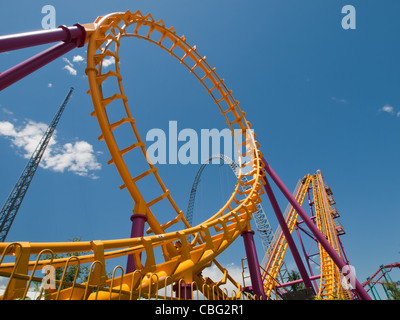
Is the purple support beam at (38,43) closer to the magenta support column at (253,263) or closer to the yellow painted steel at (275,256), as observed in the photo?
the magenta support column at (253,263)

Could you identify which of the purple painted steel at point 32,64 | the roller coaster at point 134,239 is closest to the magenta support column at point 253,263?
the roller coaster at point 134,239

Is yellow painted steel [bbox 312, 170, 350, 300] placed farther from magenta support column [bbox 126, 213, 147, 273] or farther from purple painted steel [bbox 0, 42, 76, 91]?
purple painted steel [bbox 0, 42, 76, 91]

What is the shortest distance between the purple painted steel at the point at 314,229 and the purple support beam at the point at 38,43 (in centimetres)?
740

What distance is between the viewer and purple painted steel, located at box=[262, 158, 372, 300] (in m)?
7.97

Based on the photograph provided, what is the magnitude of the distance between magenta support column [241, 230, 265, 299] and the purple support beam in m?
6.39

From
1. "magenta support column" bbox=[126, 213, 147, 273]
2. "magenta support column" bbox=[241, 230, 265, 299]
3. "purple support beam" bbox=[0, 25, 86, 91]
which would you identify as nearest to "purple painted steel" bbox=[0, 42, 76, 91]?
"purple support beam" bbox=[0, 25, 86, 91]

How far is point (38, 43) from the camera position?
171 inches

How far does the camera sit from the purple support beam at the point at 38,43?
3874 millimetres

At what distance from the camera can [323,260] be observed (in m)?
12.8

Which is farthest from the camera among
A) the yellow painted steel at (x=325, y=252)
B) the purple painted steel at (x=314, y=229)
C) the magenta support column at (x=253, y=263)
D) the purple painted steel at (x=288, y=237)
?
the yellow painted steel at (x=325, y=252)
